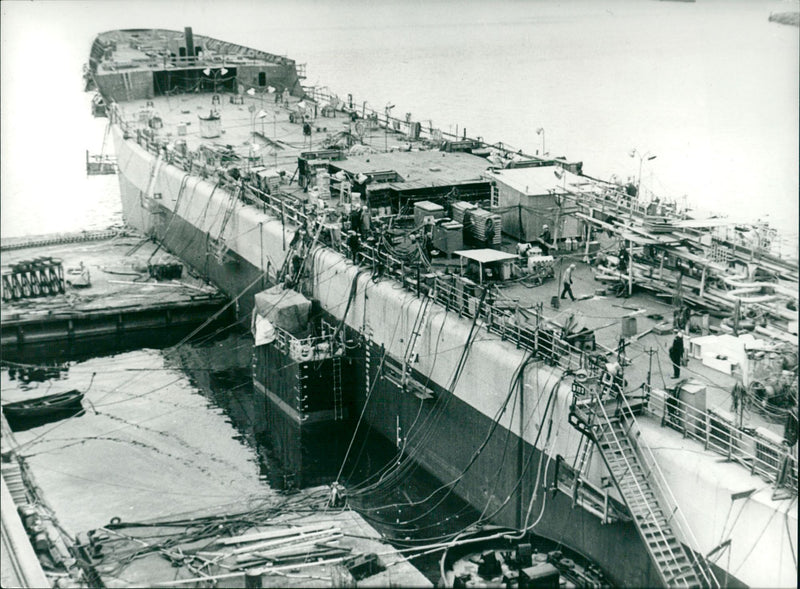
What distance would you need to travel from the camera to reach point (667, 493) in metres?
19.6

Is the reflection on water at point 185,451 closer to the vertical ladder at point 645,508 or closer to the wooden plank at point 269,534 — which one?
the wooden plank at point 269,534

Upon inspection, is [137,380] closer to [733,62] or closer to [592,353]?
[592,353]

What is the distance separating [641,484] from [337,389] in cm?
1370

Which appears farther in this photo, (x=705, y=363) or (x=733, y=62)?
(x=733, y=62)

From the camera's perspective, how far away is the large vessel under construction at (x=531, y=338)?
19.3m

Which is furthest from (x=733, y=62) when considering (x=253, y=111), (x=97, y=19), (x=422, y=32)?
(x=97, y=19)

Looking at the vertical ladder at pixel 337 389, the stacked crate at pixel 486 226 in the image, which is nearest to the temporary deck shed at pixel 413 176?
the stacked crate at pixel 486 226

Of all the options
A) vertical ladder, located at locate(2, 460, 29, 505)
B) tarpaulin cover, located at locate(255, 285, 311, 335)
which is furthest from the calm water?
vertical ladder, located at locate(2, 460, 29, 505)

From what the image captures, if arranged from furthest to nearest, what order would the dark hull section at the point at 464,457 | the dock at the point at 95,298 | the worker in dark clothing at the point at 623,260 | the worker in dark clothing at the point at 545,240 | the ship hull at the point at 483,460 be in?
the dock at the point at 95,298 → the worker in dark clothing at the point at 545,240 → the worker in dark clothing at the point at 623,260 → the dark hull section at the point at 464,457 → the ship hull at the point at 483,460

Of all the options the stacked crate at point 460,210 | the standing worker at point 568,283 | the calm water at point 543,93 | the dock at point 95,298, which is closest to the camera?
the standing worker at point 568,283

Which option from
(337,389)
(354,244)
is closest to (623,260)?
(354,244)

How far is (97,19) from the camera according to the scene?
652 ft

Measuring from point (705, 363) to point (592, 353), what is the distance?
9.69 ft

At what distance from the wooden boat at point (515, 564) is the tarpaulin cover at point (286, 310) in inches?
451
